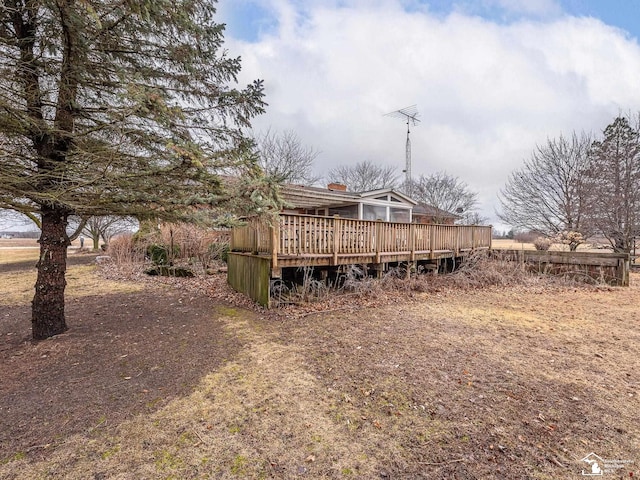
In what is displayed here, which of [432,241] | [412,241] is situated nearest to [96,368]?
[412,241]

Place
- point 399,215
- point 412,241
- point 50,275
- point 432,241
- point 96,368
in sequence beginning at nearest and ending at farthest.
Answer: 1. point 96,368
2. point 50,275
3. point 412,241
4. point 432,241
5. point 399,215

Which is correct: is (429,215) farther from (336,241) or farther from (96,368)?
(96,368)

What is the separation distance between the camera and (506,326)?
18.0 ft

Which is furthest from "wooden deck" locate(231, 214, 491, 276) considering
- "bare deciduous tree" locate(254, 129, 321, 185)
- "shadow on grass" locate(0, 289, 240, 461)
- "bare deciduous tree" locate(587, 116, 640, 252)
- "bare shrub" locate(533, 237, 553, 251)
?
"bare deciduous tree" locate(254, 129, 321, 185)

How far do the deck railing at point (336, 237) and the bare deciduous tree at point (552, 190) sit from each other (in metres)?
10.1

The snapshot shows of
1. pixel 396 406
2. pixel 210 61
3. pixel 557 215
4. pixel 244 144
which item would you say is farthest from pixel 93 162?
pixel 557 215

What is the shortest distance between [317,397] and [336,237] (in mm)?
4552

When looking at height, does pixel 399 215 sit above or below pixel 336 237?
above

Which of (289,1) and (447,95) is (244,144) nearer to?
(289,1)

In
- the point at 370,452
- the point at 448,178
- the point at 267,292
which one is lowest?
the point at 370,452

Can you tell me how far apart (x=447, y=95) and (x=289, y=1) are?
33.8ft

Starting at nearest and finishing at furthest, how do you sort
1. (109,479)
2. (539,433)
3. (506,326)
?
(109,479)
(539,433)
(506,326)

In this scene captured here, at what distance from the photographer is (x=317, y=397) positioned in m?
3.06

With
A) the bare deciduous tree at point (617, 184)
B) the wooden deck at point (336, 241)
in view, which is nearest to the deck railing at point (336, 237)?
the wooden deck at point (336, 241)
